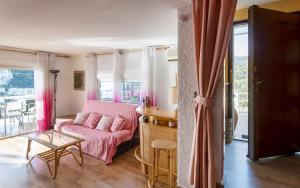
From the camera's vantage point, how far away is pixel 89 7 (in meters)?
2.17

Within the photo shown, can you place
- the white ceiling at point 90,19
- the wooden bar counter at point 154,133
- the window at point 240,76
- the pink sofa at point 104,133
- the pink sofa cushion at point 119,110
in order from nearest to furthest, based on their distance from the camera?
the white ceiling at point 90,19 → the wooden bar counter at point 154,133 → the pink sofa at point 104,133 → the window at point 240,76 → the pink sofa cushion at point 119,110

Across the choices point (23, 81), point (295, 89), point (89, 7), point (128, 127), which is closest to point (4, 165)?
point (128, 127)

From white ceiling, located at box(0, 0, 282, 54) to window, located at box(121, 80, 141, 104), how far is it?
1.56m

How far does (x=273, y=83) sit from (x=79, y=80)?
5.10 m

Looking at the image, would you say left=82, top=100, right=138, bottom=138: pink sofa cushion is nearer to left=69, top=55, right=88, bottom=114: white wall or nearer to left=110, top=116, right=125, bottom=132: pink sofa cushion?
left=110, top=116, right=125, bottom=132: pink sofa cushion

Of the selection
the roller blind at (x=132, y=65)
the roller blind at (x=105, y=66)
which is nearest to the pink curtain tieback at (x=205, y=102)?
the roller blind at (x=132, y=65)

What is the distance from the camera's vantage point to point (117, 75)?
5.01m

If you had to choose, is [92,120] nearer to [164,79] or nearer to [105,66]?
[105,66]

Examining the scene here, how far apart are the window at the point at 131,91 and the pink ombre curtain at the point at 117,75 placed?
151 millimetres

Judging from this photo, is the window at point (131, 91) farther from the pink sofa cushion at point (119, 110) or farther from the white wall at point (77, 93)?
the white wall at point (77, 93)

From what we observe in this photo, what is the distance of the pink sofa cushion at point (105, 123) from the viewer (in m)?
4.16

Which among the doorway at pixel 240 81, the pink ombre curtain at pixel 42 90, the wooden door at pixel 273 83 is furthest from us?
the pink ombre curtain at pixel 42 90

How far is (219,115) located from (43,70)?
16.1 ft

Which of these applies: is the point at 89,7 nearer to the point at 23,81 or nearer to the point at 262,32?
the point at 262,32
